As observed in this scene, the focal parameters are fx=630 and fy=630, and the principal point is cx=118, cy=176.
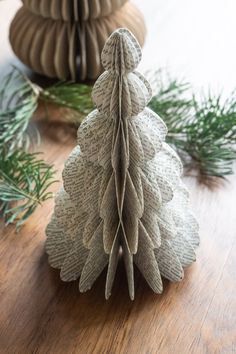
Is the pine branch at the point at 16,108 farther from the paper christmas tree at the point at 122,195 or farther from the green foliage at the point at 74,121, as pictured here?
the paper christmas tree at the point at 122,195

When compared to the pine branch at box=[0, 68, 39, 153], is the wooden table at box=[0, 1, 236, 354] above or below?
below

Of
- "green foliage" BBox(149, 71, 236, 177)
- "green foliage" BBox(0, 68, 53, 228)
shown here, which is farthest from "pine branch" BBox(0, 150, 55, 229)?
"green foliage" BBox(149, 71, 236, 177)

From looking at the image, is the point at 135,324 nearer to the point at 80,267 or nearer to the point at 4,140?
the point at 80,267

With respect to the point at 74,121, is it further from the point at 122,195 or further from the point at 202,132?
the point at 122,195

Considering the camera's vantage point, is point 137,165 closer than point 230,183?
Yes

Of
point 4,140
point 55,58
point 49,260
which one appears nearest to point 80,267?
point 49,260

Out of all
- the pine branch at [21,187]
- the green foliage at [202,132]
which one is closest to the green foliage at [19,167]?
the pine branch at [21,187]

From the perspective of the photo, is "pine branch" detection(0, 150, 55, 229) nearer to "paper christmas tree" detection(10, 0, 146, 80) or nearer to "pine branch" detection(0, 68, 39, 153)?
"pine branch" detection(0, 68, 39, 153)
